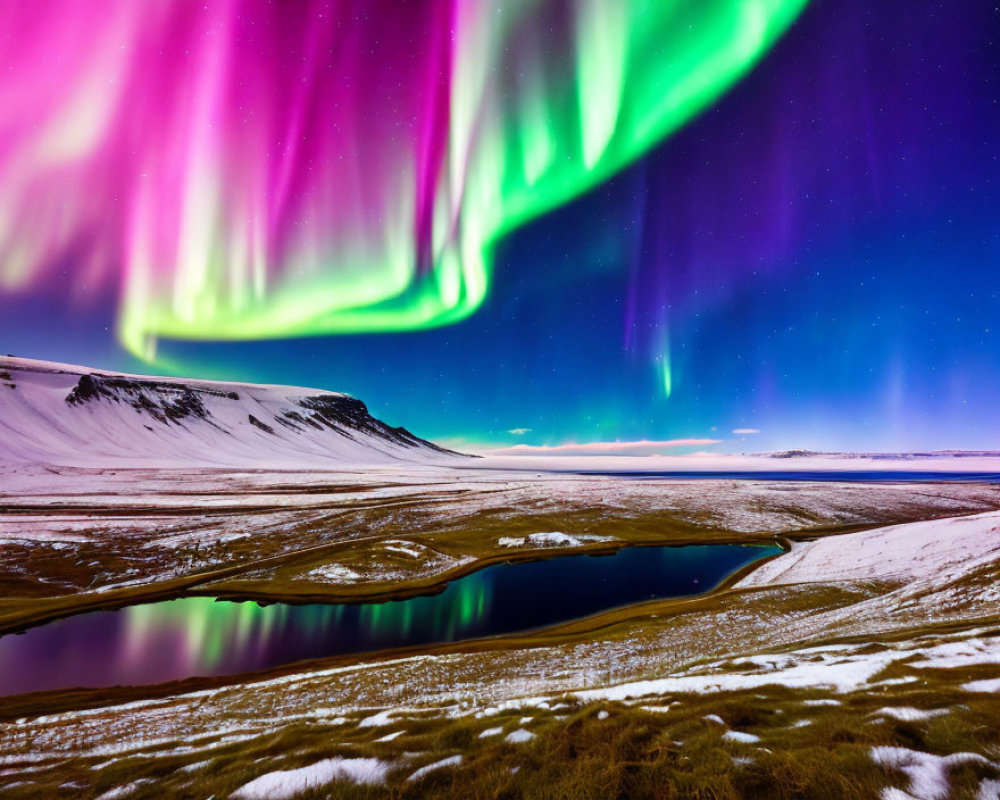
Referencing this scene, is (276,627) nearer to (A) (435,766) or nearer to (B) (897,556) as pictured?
(A) (435,766)

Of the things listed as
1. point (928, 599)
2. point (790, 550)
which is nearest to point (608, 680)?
point (928, 599)

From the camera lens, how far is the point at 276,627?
40.2 metres

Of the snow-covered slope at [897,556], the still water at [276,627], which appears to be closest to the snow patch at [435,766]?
the still water at [276,627]

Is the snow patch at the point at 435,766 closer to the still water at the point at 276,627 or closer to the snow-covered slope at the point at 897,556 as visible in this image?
the still water at the point at 276,627

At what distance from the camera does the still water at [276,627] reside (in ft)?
105

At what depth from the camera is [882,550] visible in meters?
56.5

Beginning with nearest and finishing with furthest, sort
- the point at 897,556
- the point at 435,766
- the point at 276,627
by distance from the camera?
the point at 435,766, the point at 276,627, the point at 897,556

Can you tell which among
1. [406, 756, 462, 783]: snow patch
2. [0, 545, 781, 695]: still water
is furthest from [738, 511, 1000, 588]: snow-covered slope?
[406, 756, 462, 783]: snow patch

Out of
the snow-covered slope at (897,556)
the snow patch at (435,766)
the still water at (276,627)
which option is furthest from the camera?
the snow-covered slope at (897,556)

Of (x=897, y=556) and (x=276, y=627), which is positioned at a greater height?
(x=897, y=556)

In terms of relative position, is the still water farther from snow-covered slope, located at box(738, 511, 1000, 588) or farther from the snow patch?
the snow patch

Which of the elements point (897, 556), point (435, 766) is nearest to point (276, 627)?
point (435, 766)

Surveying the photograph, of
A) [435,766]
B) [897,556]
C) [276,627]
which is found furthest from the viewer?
[897,556]

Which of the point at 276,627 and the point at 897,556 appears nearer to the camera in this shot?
the point at 276,627
